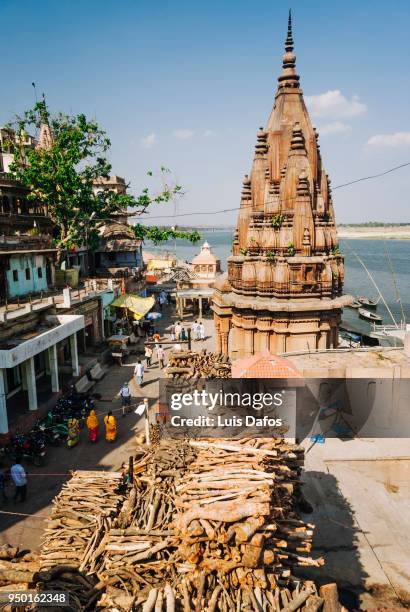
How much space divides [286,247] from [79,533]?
42.9ft

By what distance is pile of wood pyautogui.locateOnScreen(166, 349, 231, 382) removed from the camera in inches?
628

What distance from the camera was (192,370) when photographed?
16.0m

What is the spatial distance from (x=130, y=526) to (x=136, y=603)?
1.78m

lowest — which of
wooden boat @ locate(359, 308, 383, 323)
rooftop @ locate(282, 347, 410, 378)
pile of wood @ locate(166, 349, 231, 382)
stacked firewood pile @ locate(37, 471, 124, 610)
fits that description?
wooden boat @ locate(359, 308, 383, 323)

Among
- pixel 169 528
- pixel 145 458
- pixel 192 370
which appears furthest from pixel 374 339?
pixel 169 528

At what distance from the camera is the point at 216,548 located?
6527 mm

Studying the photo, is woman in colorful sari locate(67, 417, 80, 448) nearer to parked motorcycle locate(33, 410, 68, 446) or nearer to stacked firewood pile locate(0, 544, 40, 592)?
parked motorcycle locate(33, 410, 68, 446)

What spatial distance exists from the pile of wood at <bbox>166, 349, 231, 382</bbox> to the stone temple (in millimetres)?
2578

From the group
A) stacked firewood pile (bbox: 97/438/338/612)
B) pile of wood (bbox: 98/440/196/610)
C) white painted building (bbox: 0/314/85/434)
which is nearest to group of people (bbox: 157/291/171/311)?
white painted building (bbox: 0/314/85/434)

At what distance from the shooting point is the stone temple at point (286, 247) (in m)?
17.9

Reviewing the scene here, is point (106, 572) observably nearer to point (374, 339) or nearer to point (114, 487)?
point (114, 487)

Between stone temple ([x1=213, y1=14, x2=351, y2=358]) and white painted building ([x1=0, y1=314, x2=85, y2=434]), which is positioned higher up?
stone temple ([x1=213, y1=14, x2=351, y2=358])

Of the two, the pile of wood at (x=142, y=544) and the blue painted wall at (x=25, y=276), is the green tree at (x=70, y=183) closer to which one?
the blue painted wall at (x=25, y=276)

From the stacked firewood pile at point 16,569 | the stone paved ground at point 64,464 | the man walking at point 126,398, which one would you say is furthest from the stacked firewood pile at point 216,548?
the man walking at point 126,398
